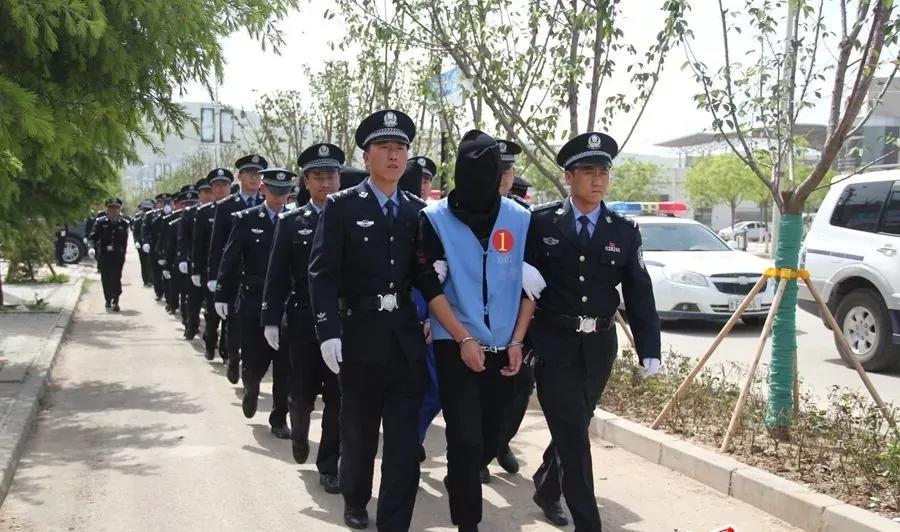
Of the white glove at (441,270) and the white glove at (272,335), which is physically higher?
the white glove at (441,270)

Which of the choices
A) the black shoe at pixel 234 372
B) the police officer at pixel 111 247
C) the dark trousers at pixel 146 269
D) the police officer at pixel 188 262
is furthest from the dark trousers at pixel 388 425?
the dark trousers at pixel 146 269

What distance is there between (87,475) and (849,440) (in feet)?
15.9

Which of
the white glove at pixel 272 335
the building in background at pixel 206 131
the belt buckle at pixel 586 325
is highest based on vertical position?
the building in background at pixel 206 131

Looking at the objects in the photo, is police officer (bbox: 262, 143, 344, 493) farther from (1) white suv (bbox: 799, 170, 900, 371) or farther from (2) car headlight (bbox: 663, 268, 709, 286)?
(2) car headlight (bbox: 663, 268, 709, 286)

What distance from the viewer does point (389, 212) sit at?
15.8 ft

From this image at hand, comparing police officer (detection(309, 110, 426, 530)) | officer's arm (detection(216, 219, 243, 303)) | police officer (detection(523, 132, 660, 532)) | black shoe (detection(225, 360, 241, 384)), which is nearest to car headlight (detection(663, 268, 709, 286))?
black shoe (detection(225, 360, 241, 384))

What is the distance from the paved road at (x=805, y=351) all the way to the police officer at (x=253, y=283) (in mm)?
3935

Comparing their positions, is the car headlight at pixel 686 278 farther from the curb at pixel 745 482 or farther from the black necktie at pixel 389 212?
the black necktie at pixel 389 212

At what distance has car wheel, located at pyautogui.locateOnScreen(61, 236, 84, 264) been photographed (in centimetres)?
3094

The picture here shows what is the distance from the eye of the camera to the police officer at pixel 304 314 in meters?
5.92

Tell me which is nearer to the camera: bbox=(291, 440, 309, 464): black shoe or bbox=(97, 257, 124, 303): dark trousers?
bbox=(291, 440, 309, 464): black shoe

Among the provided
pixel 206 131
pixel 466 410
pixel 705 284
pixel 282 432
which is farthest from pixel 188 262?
pixel 206 131

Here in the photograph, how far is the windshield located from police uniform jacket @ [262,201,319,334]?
847cm

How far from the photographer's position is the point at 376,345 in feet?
15.2
